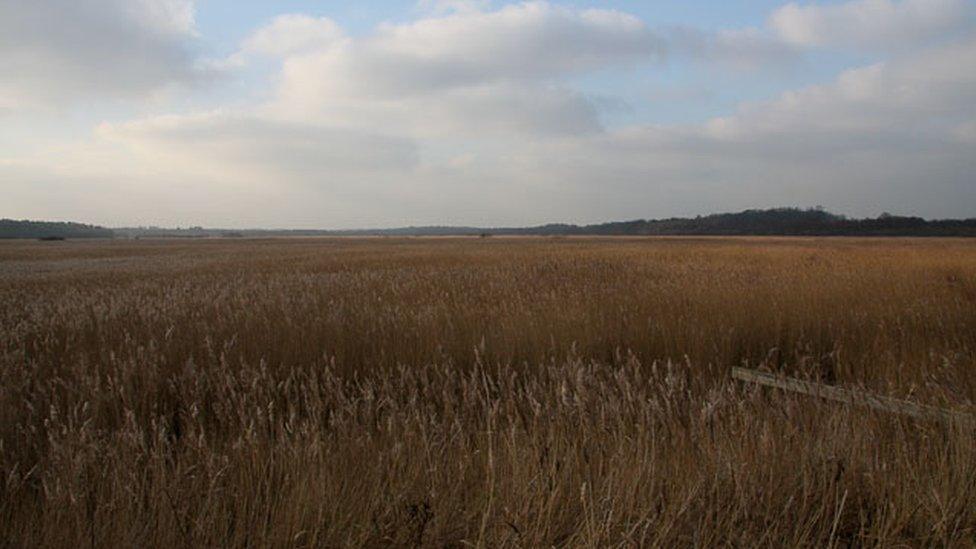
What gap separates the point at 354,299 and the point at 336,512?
24.6 ft

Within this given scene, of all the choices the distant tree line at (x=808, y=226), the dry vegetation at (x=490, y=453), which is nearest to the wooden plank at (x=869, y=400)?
the dry vegetation at (x=490, y=453)

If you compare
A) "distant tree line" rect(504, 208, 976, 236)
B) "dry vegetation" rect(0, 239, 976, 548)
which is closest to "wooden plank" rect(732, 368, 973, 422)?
"dry vegetation" rect(0, 239, 976, 548)

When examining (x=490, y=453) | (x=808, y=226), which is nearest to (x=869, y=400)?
(x=490, y=453)

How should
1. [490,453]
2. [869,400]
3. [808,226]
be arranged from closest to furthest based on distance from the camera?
[490,453], [869,400], [808,226]

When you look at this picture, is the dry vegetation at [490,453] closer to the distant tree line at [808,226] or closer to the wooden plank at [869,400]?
the wooden plank at [869,400]

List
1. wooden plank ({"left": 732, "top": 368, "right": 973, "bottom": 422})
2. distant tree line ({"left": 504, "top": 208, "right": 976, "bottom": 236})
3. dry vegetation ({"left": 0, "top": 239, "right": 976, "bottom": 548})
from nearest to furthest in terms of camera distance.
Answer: dry vegetation ({"left": 0, "top": 239, "right": 976, "bottom": 548}), wooden plank ({"left": 732, "top": 368, "right": 973, "bottom": 422}), distant tree line ({"left": 504, "top": 208, "right": 976, "bottom": 236})

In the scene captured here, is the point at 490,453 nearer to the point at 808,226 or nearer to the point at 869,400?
the point at 869,400

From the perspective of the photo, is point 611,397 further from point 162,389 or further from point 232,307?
point 232,307

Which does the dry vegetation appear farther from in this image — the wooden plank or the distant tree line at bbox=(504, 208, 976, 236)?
the distant tree line at bbox=(504, 208, 976, 236)

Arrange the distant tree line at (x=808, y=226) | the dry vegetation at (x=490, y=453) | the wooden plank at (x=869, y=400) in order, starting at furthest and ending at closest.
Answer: the distant tree line at (x=808, y=226)
the wooden plank at (x=869, y=400)
the dry vegetation at (x=490, y=453)

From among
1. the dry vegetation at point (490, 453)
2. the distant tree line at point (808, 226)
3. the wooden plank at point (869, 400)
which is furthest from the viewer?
the distant tree line at point (808, 226)

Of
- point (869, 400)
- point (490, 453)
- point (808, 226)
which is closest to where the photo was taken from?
point (490, 453)

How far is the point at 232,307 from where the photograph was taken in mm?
8469

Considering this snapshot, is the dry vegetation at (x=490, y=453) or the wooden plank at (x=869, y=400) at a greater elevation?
the wooden plank at (x=869, y=400)
